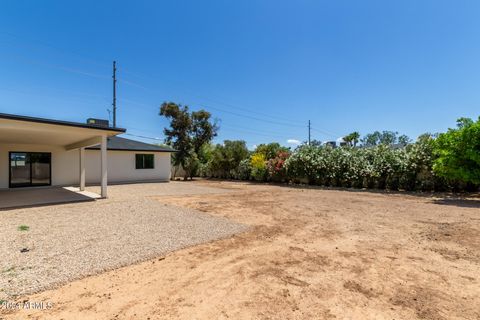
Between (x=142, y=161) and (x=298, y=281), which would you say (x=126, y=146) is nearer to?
(x=142, y=161)

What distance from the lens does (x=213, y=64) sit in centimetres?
1950

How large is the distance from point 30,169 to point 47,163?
80 centimetres

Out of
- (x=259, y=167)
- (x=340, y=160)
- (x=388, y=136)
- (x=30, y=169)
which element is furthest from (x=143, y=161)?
(x=388, y=136)

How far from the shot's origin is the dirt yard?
2.42 meters

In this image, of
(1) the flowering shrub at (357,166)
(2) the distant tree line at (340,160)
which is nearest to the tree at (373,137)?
(2) the distant tree line at (340,160)

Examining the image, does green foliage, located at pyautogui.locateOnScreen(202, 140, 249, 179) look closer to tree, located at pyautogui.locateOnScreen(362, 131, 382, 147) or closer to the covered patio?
the covered patio

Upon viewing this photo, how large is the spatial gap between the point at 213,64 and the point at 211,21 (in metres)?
5.65

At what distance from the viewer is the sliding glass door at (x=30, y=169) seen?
40.7 feet

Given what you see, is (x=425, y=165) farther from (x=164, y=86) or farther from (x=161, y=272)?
(x=164, y=86)

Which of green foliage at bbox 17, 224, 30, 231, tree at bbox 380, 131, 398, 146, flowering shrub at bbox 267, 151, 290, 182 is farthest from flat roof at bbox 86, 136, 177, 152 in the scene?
tree at bbox 380, 131, 398, 146

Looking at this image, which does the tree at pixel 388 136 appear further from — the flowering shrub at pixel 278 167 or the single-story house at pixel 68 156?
the single-story house at pixel 68 156

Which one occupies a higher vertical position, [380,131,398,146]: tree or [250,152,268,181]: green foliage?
[380,131,398,146]: tree

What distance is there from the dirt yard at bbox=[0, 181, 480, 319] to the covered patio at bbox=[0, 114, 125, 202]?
23.7ft

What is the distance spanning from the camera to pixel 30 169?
12.9m
